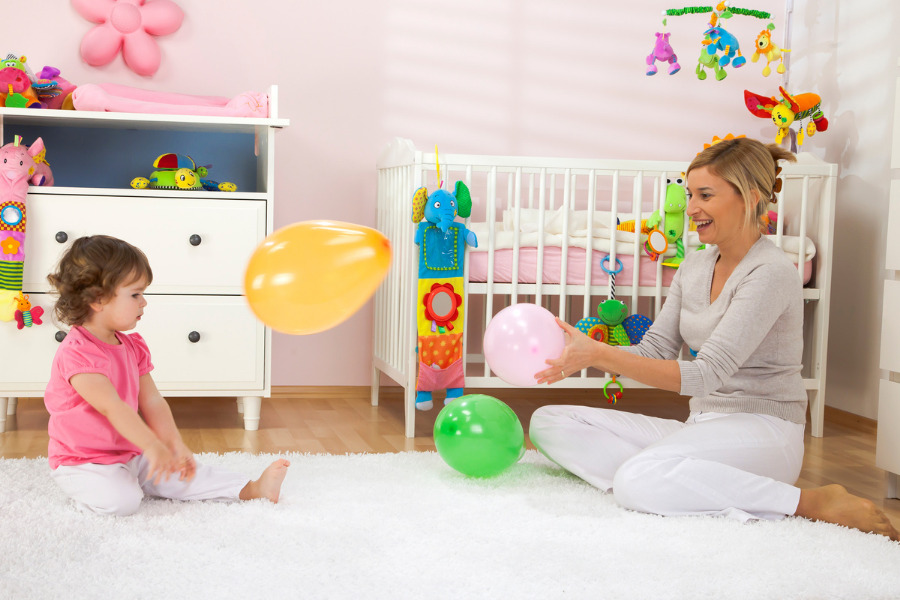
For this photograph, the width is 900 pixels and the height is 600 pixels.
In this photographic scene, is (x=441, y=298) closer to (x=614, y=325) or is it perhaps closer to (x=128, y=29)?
(x=614, y=325)

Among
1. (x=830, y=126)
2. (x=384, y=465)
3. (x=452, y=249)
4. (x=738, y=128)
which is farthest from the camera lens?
(x=738, y=128)

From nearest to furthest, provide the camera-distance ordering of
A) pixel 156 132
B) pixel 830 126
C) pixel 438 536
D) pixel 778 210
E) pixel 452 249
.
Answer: pixel 438 536
pixel 452 249
pixel 778 210
pixel 156 132
pixel 830 126

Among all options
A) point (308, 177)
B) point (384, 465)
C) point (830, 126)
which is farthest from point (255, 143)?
point (830, 126)

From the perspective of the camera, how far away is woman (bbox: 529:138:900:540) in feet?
5.43

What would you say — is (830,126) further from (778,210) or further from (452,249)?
A: (452,249)

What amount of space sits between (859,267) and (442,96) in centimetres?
156

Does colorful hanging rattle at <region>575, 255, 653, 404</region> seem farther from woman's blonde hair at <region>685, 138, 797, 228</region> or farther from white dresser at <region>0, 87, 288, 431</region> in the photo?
white dresser at <region>0, 87, 288, 431</region>

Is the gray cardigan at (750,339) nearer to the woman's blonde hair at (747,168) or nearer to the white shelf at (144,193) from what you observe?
the woman's blonde hair at (747,168)

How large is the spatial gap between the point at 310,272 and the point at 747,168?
97 cm

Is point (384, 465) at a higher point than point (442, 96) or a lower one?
lower

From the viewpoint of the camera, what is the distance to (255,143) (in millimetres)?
2852

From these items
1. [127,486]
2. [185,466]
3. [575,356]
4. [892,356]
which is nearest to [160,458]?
[185,466]

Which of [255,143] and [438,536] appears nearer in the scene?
[438,536]

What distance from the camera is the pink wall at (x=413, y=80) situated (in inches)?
114
